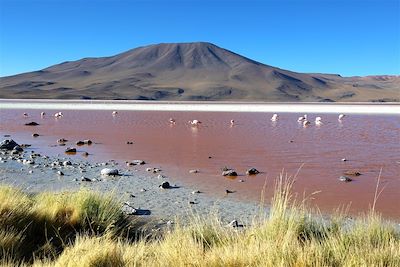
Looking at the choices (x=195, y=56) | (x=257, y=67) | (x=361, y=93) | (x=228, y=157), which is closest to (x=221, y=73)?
(x=257, y=67)

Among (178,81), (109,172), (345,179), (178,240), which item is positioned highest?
(178,81)

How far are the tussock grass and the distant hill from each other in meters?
74.5

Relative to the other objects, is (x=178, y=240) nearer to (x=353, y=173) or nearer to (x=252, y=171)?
(x=252, y=171)

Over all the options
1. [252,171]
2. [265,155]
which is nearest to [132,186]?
[252,171]

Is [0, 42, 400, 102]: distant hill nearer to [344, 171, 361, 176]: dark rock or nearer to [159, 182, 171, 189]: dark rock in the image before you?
[344, 171, 361, 176]: dark rock

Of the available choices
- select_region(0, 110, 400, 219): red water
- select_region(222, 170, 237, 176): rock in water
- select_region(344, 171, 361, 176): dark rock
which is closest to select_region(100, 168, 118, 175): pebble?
select_region(0, 110, 400, 219): red water

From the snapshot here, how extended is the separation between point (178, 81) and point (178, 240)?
364 ft

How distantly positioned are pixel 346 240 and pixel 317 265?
0.82 metres

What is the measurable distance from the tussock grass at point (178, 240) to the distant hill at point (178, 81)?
74475 mm

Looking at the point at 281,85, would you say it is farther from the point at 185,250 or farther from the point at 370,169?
the point at 185,250

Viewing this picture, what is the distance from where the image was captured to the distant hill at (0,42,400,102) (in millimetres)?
91438

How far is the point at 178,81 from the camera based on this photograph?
114 metres

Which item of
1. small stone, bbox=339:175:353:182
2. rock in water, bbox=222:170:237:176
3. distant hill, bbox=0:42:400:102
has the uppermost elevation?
distant hill, bbox=0:42:400:102

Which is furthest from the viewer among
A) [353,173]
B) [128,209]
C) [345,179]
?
[353,173]
